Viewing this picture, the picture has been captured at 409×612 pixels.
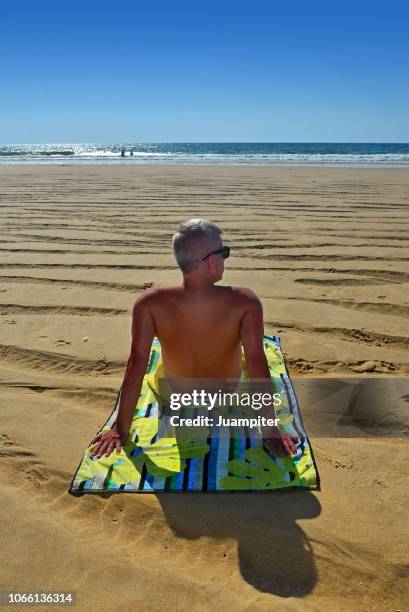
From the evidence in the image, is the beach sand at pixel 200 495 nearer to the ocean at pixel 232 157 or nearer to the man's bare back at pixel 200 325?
the man's bare back at pixel 200 325

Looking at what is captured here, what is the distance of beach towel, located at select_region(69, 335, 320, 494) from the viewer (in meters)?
1.95

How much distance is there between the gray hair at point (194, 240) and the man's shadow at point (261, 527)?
34.9 inches

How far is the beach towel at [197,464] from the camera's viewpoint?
1945 mm

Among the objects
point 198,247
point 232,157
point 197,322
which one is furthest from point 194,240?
point 232,157

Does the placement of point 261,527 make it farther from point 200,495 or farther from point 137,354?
point 137,354

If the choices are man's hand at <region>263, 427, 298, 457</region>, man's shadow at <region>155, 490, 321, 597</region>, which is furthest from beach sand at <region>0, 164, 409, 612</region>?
man's hand at <region>263, 427, 298, 457</region>

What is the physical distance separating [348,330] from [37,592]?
2.36 metres

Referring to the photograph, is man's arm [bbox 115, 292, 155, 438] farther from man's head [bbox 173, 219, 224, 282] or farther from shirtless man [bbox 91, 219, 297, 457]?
man's head [bbox 173, 219, 224, 282]

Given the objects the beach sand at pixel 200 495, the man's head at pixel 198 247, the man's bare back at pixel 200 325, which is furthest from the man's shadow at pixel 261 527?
the man's head at pixel 198 247

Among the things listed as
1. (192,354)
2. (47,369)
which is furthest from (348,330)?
(47,369)

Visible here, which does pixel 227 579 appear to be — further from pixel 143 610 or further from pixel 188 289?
pixel 188 289

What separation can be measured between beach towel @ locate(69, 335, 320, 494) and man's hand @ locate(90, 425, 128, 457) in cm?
2

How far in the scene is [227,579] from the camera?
156 centimetres

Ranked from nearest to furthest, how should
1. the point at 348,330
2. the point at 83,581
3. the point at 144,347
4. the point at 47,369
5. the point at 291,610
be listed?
the point at 291,610
the point at 83,581
the point at 144,347
the point at 47,369
the point at 348,330
